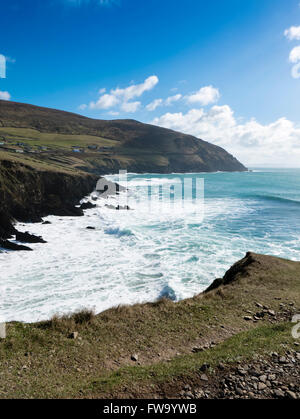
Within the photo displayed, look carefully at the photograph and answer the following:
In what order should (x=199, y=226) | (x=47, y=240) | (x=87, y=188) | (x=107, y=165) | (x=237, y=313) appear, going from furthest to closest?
(x=107, y=165) < (x=87, y=188) < (x=199, y=226) < (x=47, y=240) < (x=237, y=313)

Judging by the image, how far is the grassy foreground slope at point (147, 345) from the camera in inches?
A: 235

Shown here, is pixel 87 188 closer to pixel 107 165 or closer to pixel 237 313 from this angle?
pixel 237 313

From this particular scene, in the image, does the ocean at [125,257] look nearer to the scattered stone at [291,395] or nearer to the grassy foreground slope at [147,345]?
the grassy foreground slope at [147,345]

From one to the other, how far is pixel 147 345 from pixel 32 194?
38067 millimetres

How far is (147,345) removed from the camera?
8172mm

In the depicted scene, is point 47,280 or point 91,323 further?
point 47,280

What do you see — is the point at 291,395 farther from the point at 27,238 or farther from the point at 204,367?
the point at 27,238

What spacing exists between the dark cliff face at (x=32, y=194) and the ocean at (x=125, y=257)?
2.56m

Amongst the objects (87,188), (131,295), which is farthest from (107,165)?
(131,295)

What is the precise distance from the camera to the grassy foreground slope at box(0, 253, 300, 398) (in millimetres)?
5980

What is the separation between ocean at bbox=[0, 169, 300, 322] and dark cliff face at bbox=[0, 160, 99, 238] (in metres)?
2.56

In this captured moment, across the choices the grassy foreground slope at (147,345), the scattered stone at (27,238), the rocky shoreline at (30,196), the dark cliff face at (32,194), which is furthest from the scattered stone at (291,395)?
the dark cliff face at (32,194)
